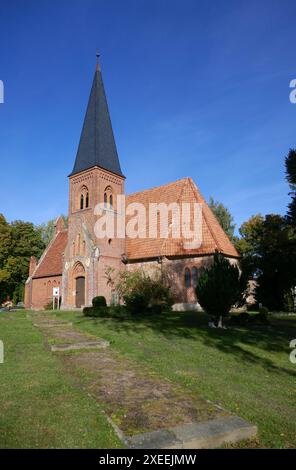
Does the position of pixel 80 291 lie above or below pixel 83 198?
below

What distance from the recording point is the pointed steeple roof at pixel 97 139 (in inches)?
1389

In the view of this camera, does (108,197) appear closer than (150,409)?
No

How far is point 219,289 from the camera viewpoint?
14805mm

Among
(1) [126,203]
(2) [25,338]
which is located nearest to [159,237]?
(1) [126,203]

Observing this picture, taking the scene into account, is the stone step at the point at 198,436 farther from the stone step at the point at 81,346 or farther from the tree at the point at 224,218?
the tree at the point at 224,218

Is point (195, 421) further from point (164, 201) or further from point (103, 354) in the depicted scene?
point (164, 201)

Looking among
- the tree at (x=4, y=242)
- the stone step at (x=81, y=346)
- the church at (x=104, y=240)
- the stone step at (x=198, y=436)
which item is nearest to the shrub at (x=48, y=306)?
the church at (x=104, y=240)

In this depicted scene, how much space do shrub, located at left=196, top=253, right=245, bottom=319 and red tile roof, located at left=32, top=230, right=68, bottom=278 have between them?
24564 mm

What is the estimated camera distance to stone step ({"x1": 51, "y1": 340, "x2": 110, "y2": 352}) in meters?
9.17

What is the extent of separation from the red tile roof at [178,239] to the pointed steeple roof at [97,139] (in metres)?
4.47

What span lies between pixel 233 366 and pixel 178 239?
2218 cm

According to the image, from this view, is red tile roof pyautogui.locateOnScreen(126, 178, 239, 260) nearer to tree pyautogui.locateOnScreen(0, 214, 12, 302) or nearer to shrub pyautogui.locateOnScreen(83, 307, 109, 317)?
shrub pyautogui.locateOnScreen(83, 307, 109, 317)

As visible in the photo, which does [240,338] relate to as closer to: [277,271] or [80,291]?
[277,271]

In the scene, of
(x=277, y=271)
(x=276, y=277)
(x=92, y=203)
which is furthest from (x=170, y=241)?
(x=276, y=277)
